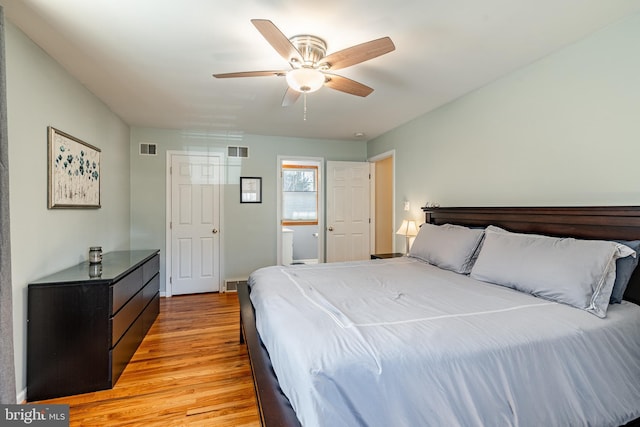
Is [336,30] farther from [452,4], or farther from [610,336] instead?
[610,336]

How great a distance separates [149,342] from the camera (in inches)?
112

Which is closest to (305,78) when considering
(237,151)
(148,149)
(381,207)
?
(237,151)

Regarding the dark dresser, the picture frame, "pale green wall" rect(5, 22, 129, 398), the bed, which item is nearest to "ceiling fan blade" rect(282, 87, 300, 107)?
the bed

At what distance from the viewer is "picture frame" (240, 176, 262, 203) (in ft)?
15.2

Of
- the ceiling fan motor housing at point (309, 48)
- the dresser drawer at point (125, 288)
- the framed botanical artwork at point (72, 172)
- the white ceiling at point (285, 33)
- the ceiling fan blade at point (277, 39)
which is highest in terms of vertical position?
the white ceiling at point (285, 33)

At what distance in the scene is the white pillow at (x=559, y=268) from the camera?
5.24 ft

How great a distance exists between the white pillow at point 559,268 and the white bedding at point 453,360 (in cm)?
8

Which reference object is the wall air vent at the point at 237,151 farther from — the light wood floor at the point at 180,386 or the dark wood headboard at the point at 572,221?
the dark wood headboard at the point at 572,221

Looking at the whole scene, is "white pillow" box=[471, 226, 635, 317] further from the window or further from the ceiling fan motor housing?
the window

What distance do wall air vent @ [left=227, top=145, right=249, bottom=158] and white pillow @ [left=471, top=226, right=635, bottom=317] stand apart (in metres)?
3.63

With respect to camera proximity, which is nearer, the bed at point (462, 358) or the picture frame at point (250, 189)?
the bed at point (462, 358)

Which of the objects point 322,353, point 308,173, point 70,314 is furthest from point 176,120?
point 322,353

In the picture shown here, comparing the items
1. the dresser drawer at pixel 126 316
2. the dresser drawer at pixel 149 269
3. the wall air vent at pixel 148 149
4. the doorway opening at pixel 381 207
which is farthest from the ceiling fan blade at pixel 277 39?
the doorway opening at pixel 381 207

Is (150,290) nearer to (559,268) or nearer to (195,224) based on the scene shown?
(195,224)
